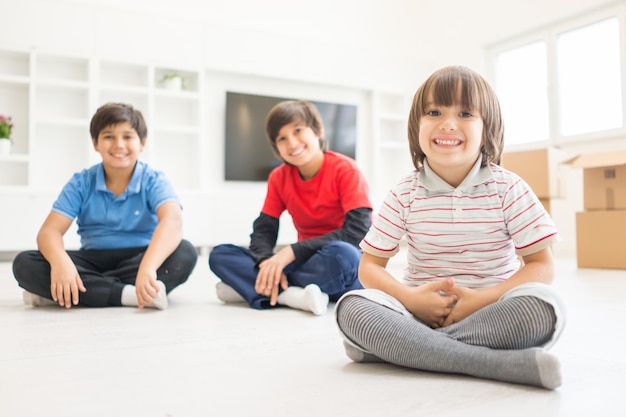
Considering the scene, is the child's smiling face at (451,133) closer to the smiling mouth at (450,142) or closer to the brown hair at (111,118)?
the smiling mouth at (450,142)

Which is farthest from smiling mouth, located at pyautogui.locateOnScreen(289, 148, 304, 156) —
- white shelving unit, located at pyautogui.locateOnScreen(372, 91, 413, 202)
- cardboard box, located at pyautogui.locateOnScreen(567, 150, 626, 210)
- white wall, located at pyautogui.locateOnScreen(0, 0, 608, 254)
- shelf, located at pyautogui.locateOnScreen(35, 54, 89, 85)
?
white shelving unit, located at pyautogui.locateOnScreen(372, 91, 413, 202)

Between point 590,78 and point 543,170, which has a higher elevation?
point 590,78

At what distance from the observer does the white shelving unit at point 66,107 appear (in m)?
3.64

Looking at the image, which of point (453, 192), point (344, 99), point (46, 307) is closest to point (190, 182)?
Answer: point (344, 99)

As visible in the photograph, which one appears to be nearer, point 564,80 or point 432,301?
point 432,301

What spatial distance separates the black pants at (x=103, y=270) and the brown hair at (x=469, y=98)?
92cm

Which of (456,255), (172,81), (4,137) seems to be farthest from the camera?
(172,81)

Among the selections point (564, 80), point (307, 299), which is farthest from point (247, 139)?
point (307, 299)

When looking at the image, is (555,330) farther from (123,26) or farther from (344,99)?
(344,99)

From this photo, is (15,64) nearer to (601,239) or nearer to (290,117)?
(290,117)

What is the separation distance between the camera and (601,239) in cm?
268

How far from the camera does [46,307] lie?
5.19 feet

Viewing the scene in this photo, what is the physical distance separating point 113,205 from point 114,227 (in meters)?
0.07

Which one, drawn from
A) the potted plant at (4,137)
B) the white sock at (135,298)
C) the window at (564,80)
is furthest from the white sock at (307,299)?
the window at (564,80)
